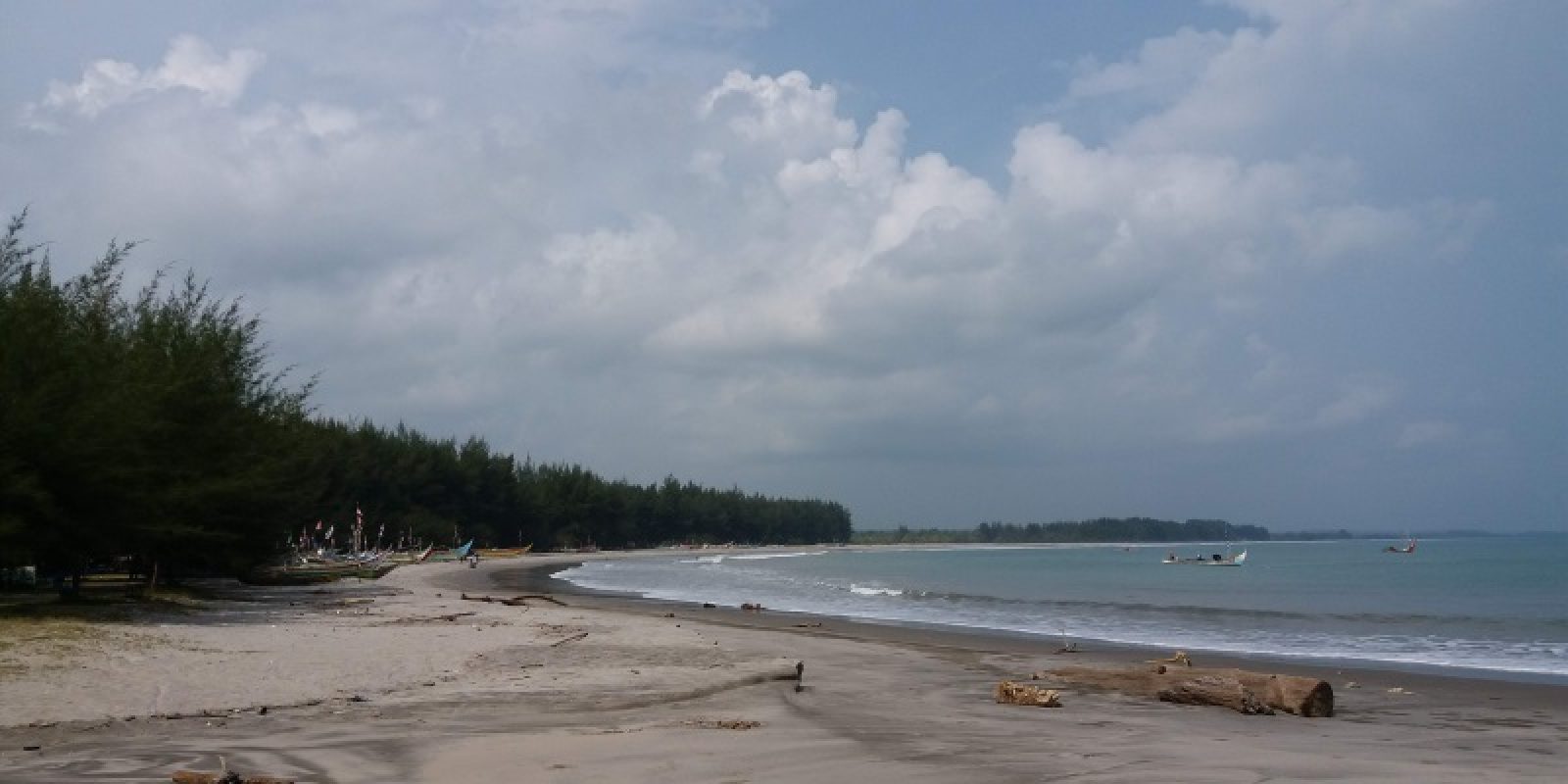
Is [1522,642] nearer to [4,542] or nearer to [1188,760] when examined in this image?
[1188,760]

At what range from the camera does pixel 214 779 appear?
26.3 feet

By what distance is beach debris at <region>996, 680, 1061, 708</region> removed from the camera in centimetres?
1414

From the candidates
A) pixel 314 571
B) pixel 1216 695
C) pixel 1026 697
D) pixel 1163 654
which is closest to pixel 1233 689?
pixel 1216 695

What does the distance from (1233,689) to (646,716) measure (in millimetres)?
6840

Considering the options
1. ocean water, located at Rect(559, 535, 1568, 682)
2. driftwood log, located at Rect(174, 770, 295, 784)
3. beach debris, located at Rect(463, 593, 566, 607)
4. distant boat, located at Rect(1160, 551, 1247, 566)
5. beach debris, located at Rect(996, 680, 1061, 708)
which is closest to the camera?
driftwood log, located at Rect(174, 770, 295, 784)

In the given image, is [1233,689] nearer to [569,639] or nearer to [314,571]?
[569,639]

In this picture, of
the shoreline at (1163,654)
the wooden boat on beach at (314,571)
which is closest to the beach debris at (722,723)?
the shoreline at (1163,654)

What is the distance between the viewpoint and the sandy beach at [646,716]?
9.28 metres

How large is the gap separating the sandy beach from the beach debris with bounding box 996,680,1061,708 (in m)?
0.30

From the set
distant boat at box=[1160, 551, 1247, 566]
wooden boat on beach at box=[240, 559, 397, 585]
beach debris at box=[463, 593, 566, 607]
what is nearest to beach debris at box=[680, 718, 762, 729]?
beach debris at box=[463, 593, 566, 607]

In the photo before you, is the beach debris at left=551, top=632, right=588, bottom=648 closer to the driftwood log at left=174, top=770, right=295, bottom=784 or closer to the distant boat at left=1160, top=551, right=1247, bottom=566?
the driftwood log at left=174, top=770, right=295, bottom=784

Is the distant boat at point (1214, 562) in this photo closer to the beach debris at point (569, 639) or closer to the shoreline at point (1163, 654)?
the shoreline at point (1163, 654)

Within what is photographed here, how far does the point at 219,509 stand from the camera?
31.8 meters

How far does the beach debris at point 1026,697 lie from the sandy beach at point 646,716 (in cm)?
30
